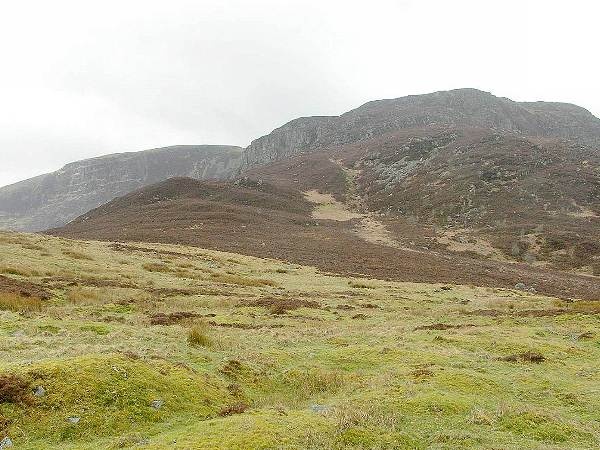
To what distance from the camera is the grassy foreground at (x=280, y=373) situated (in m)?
9.90

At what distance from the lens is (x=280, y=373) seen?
1581 centimetres

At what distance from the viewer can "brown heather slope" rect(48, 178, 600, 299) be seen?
6338cm

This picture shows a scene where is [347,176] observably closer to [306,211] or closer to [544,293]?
[306,211]

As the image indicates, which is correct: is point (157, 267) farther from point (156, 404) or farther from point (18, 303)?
point (156, 404)

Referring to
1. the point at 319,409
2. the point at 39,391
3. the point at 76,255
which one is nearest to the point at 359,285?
the point at 76,255

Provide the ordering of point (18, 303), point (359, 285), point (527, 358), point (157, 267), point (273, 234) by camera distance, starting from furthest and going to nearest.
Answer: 1. point (273, 234)
2. point (359, 285)
3. point (157, 267)
4. point (18, 303)
5. point (527, 358)

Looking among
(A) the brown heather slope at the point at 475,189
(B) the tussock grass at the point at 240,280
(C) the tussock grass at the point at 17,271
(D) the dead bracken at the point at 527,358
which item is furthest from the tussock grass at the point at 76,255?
(A) the brown heather slope at the point at 475,189

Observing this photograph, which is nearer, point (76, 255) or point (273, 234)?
point (76, 255)

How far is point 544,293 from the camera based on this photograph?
5484 centimetres

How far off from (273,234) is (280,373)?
76515mm

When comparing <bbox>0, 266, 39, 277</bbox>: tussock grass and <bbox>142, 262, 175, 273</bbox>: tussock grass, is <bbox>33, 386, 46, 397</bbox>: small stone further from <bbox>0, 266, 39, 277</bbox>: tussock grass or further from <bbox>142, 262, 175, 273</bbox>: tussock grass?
<bbox>142, 262, 175, 273</bbox>: tussock grass

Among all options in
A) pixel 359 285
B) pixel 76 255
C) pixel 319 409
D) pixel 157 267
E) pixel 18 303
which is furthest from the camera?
pixel 359 285

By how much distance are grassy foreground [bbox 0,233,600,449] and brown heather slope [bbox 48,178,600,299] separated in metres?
27.3

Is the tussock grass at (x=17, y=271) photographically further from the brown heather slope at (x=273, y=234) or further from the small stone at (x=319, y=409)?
the brown heather slope at (x=273, y=234)
